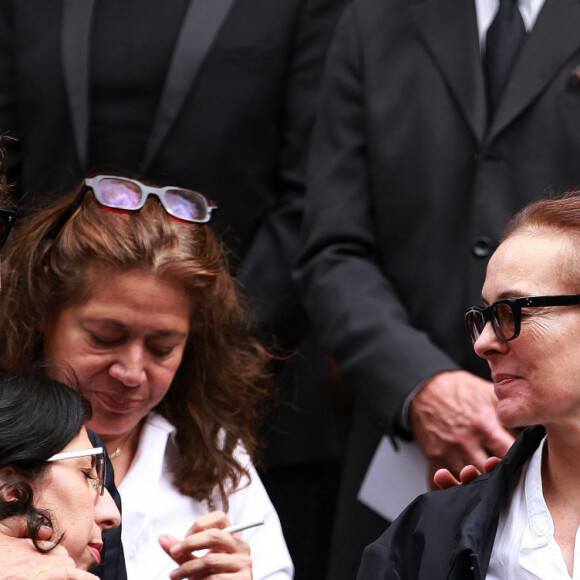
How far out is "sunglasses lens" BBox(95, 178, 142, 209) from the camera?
3672 mm

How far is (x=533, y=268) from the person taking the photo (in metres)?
2.85

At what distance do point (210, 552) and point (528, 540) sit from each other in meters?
0.83

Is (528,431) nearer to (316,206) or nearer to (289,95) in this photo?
(316,206)

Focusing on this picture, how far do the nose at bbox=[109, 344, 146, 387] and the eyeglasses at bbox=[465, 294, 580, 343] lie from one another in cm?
103

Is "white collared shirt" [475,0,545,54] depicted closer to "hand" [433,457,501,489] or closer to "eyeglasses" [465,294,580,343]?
"eyeglasses" [465,294,580,343]

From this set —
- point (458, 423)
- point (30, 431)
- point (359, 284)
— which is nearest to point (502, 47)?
point (359, 284)

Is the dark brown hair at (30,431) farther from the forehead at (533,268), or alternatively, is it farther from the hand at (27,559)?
the forehead at (533,268)

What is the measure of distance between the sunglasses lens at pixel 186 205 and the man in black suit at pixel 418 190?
369 mm

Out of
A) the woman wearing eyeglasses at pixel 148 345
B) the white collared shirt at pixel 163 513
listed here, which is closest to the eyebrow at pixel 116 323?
the woman wearing eyeglasses at pixel 148 345

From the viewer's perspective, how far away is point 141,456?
140 inches

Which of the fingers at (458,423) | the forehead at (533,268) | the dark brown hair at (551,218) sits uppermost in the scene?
the dark brown hair at (551,218)

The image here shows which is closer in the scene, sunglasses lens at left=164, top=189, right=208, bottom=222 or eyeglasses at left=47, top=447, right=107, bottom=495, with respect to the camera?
eyeglasses at left=47, top=447, right=107, bottom=495

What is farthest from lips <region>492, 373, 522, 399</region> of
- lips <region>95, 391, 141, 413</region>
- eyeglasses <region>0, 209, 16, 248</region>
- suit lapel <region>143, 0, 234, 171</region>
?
suit lapel <region>143, 0, 234, 171</region>

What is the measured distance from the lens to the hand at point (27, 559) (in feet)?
7.82
